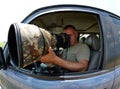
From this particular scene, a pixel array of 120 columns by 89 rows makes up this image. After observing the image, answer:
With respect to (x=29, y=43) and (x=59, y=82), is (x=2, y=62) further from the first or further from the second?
(x=29, y=43)

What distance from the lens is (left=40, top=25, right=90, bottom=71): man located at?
120 inches

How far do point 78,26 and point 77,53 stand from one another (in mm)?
861

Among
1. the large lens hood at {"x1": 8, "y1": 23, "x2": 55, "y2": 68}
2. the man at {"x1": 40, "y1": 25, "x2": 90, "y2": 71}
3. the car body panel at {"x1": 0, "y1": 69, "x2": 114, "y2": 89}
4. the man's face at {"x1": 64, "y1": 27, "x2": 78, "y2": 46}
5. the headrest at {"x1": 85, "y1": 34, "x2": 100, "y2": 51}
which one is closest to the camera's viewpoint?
the large lens hood at {"x1": 8, "y1": 23, "x2": 55, "y2": 68}

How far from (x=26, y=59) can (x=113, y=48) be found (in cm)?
106

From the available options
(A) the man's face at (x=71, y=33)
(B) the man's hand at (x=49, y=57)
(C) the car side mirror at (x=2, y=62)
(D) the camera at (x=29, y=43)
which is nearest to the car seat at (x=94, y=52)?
(A) the man's face at (x=71, y=33)

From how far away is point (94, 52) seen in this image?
3.71 metres

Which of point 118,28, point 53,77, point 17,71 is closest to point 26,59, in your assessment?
point 53,77

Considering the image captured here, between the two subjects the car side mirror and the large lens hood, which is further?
the car side mirror

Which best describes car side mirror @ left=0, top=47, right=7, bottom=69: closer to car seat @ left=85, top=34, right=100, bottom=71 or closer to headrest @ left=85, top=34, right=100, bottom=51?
car seat @ left=85, top=34, right=100, bottom=71

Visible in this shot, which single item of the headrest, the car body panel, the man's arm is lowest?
the car body panel

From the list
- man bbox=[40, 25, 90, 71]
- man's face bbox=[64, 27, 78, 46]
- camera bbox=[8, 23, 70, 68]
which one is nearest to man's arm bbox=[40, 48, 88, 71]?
man bbox=[40, 25, 90, 71]

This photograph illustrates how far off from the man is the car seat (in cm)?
5

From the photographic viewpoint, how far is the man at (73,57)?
10.0 ft

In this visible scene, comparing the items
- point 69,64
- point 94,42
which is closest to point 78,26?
point 94,42
